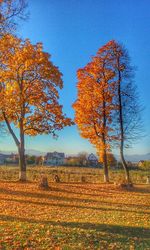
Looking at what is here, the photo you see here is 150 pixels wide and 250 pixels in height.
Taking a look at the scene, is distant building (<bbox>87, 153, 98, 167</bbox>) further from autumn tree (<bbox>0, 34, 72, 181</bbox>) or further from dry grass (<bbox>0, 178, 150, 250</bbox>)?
dry grass (<bbox>0, 178, 150, 250</bbox>)

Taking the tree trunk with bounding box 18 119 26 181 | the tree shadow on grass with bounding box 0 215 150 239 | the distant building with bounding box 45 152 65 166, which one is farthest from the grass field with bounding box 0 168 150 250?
the distant building with bounding box 45 152 65 166

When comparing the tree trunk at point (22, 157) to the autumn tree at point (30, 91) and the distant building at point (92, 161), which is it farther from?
the distant building at point (92, 161)

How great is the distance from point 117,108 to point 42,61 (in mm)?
6992

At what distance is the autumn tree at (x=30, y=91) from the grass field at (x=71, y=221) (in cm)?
635

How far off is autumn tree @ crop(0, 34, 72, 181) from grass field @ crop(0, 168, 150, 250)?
6349mm

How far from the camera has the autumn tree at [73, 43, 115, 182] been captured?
80.3 ft

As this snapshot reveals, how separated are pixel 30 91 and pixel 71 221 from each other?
44.6 feet

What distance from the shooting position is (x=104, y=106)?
24.9m

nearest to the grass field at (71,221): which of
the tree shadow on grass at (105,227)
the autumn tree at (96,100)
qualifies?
the tree shadow on grass at (105,227)

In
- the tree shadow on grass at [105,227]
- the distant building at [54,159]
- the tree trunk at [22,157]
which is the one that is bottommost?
the tree shadow on grass at [105,227]

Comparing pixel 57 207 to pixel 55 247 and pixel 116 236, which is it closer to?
pixel 116 236

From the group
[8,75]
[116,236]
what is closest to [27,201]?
[116,236]

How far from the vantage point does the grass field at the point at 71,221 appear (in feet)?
23.9

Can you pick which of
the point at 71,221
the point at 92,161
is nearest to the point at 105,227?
the point at 71,221
